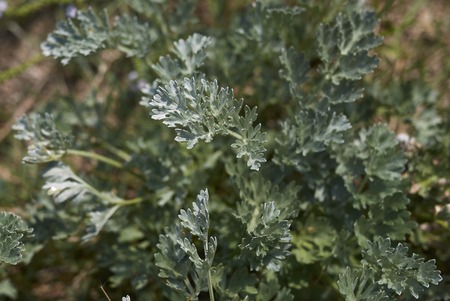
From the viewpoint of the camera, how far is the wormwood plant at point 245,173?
6.58 feet

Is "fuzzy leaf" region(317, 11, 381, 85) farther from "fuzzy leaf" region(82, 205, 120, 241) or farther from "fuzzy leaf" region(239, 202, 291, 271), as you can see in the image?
"fuzzy leaf" region(82, 205, 120, 241)

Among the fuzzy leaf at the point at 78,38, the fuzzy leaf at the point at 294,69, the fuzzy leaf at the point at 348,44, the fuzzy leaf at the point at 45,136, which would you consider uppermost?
the fuzzy leaf at the point at 348,44

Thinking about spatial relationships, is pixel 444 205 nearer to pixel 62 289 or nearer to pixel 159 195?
pixel 159 195

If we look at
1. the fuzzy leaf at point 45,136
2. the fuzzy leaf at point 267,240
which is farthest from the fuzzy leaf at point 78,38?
the fuzzy leaf at point 267,240

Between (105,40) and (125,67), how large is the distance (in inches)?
51.4

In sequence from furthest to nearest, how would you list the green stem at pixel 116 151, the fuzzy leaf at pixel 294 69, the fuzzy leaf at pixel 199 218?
the green stem at pixel 116 151 → the fuzzy leaf at pixel 294 69 → the fuzzy leaf at pixel 199 218

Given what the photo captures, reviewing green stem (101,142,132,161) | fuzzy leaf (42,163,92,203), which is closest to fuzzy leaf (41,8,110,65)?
fuzzy leaf (42,163,92,203)

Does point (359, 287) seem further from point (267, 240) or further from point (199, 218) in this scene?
point (199, 218)

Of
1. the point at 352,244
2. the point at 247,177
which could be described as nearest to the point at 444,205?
the point at 352,244

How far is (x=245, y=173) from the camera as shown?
232cm

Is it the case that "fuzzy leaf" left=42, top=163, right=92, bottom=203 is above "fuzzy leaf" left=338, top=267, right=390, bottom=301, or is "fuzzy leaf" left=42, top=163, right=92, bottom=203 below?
below

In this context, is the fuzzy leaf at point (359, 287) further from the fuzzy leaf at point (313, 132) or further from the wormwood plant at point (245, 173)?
the fuzzy leaf at point (313, 132)

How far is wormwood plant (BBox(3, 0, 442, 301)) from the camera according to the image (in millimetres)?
2006

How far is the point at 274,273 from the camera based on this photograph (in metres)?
2.29
